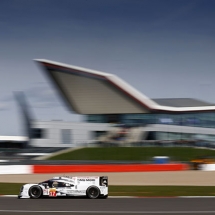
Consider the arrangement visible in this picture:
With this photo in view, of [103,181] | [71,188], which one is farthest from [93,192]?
[71,188]

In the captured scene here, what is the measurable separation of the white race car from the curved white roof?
54076mm

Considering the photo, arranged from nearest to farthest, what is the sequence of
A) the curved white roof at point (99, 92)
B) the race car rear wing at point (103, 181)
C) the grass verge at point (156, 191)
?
the race car rear wing at point (103, 181)
the grass verge at point (156, 191)
the curved white roof at point (99, 92)

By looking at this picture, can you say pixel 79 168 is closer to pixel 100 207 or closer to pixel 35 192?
pixel 35 192

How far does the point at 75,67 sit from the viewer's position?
230 feet

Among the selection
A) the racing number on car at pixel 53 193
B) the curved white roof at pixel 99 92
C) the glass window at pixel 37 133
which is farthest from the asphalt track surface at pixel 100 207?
the glass window at pixel 37 133

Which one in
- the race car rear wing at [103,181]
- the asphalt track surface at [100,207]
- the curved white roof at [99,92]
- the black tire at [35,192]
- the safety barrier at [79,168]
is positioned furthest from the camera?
the curved white roof at [99,92]

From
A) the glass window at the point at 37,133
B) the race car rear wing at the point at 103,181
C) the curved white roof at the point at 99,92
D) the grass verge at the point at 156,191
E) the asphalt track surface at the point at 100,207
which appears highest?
the curved white roof at the point at 99,92

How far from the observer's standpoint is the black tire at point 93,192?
1620 cm

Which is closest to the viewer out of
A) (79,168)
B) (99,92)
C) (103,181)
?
(103,181)

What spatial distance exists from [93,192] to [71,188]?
716 millimetres

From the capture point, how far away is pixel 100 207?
549 inches

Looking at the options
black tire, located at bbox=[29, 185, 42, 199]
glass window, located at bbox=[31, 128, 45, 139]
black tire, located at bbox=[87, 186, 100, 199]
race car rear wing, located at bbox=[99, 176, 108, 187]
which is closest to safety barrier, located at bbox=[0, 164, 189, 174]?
black tire, located at bbox=[29, 185, 42, 199]

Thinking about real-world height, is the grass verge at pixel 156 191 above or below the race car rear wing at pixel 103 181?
below

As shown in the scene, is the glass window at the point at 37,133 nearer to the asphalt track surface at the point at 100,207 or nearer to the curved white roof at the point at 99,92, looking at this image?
the curved white roof at the point at 99,92
